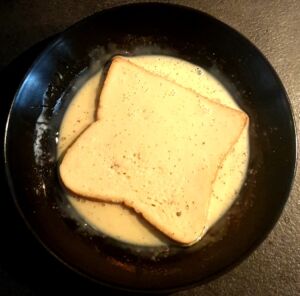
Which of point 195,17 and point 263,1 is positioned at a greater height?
point 263,1

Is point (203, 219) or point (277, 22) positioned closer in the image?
point (203, 219)

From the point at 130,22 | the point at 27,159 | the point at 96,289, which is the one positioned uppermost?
the point at 130,22

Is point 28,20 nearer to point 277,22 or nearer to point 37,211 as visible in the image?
point 37,211

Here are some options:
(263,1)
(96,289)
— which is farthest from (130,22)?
(96,289)
